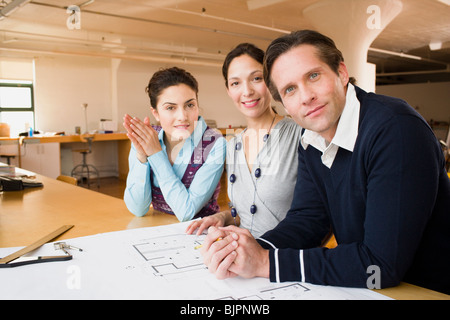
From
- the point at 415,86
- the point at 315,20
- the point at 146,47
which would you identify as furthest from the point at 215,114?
the point at 415,86

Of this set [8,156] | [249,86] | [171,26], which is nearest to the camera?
[249,86]

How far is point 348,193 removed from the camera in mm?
1118

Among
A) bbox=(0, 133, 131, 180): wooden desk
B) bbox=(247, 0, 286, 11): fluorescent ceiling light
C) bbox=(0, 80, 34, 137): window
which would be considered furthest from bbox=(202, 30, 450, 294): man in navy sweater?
bbox=(0, 80, 34, 137): window

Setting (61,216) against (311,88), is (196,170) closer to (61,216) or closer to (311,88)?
(61,216)

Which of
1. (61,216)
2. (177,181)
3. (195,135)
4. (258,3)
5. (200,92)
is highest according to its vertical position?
(258,3)

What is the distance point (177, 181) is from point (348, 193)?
91 centimetres

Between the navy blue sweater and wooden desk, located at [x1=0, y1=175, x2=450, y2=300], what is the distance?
0.88 metres

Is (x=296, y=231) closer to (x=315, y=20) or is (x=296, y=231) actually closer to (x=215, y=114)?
(x=315, y=20)

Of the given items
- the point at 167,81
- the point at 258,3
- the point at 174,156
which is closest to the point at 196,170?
the point at 174,156

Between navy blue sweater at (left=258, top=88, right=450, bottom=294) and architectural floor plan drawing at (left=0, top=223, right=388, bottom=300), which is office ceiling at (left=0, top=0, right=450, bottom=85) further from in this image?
navy blue sweater at (left=258, top=88, right=450, bottom=294)

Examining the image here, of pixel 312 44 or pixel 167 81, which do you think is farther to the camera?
pixel 167 81

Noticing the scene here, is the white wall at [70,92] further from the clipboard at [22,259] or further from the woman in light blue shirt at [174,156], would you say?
the clipboard at [22,259]
